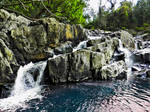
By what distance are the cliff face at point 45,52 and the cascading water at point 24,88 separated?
0.68 m

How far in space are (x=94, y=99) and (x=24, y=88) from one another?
615 cm

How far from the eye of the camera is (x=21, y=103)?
741 cm

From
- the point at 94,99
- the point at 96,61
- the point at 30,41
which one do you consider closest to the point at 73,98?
the point at 94,99

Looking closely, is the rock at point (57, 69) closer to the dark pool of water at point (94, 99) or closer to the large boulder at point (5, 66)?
the dark pool of water at point (94, 99)

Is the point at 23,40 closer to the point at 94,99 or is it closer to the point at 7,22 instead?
the point at 7,22

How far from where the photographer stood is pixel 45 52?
43.4 feet

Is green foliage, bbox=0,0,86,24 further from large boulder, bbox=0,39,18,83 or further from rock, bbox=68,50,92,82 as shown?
large boulder, bbox=0,39,18,83

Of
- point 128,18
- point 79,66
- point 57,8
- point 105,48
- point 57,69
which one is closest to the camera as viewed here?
point 57,69

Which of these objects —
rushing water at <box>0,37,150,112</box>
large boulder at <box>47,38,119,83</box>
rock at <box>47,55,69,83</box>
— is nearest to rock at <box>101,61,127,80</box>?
large boulder at <box>47,38,119,83</box>

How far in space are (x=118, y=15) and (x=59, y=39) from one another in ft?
125

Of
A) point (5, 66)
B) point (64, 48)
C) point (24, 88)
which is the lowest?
point (24, 88)

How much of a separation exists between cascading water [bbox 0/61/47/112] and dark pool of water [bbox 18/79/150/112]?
791 millimetres

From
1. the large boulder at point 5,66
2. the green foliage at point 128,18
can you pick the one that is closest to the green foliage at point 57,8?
the large boulder at point 5,66

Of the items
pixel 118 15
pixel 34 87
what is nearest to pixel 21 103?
pixel 34 87
